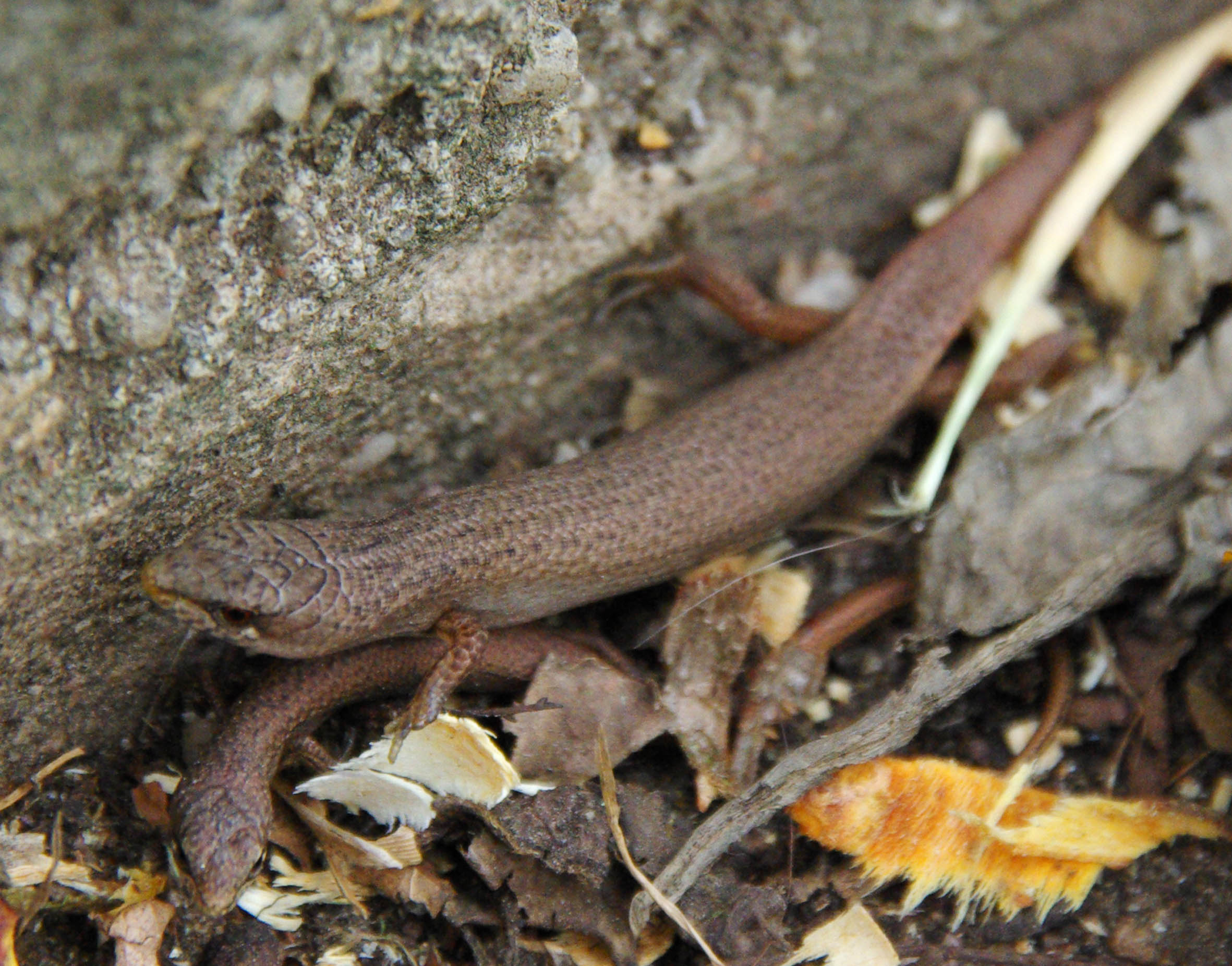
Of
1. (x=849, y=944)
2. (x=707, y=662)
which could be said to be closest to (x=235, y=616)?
(x=707, y=662)

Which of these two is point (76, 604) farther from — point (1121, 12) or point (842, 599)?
point (1121, 12)

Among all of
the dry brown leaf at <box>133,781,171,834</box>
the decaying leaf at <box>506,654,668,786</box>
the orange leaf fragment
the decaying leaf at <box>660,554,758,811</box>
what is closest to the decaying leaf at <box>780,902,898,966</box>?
the orange leaf fragment

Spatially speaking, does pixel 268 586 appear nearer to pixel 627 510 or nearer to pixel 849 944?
pixel 627 510

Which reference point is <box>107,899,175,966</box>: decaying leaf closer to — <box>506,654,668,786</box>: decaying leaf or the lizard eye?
the lizard eye

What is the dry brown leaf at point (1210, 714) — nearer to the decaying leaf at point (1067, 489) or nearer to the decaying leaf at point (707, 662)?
the decaying leaf at point (1067, 489)

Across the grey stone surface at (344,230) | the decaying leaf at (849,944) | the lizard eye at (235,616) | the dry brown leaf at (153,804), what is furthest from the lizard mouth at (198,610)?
the decaying leaf at (849,944)
